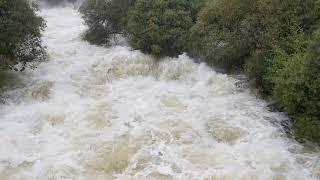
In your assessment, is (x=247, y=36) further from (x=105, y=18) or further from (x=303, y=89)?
(x=105, y=18)

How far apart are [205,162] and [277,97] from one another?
3.24m

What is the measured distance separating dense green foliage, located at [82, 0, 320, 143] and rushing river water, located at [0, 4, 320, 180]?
2.19ft

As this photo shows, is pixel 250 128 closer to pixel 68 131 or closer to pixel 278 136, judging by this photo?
pixel 278 136

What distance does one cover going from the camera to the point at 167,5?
61.8ft

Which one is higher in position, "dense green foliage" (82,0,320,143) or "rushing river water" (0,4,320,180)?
"dense green foliage" (82,0,320,143)

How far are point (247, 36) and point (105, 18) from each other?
693 centimetres

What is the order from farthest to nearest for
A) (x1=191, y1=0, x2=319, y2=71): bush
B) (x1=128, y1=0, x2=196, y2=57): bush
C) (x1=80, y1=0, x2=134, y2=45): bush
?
1. (x1=80, y1=0, x2=134, y2=45): bush
2. (x1=128, y1=0, x2=196, y2=57): bush
3. (x1=191, y1=0, x2=319, y2=71): bush

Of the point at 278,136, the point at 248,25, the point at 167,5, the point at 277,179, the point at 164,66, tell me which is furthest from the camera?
the point at 167,5

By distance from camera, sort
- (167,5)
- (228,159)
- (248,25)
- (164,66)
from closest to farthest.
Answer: (228,159), (248,25), (164,66), (167,5)

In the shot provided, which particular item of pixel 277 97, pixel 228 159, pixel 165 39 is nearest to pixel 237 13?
pixel 165 39

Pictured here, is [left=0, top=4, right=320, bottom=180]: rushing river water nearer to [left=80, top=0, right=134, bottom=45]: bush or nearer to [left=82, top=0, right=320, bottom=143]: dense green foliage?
[left=82, top=0, right=320, bottom=143]: dense green foliage

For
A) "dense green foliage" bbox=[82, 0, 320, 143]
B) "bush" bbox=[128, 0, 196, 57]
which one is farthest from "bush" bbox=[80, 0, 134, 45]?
"bush" bbox=[128, 0, 196, 57]

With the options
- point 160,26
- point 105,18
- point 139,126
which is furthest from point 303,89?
point 105,18

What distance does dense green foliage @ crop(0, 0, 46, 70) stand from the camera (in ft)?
52.0
